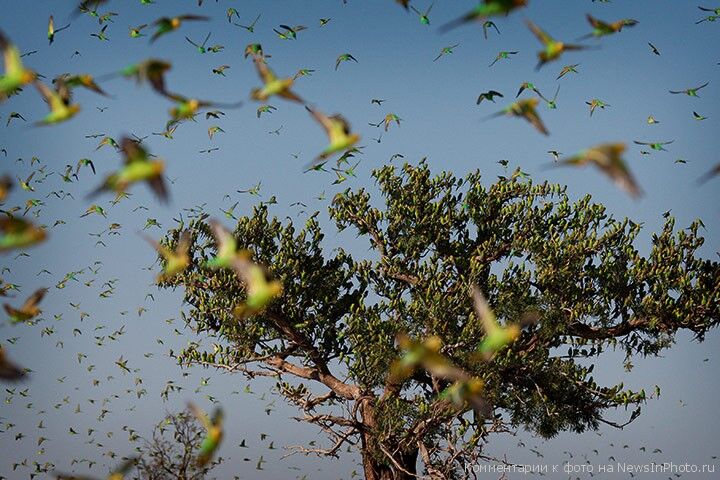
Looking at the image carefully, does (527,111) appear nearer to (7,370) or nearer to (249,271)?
(249,271)

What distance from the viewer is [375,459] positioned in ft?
68.3

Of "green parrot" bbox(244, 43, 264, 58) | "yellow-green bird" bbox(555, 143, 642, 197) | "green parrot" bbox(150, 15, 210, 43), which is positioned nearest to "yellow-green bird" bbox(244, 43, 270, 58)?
"green parrot" bbox(244, 43, 264, 58)

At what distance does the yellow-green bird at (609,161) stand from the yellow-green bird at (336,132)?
78.1 inches

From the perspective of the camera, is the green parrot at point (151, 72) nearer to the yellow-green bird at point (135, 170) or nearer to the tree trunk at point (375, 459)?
the yellow-green bird at point (135, 170)

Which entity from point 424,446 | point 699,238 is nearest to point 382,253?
point 424,446

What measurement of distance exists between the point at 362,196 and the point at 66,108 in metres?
15.0

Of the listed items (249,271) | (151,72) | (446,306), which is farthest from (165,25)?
(446,306)

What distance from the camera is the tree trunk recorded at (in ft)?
67.1

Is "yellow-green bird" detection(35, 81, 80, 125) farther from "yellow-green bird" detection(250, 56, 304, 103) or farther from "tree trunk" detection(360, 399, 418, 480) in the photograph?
"tree trunk" detection(360, 399, 418, 480)

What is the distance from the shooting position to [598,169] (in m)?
6.44

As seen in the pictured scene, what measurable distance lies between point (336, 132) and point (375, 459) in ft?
48.9

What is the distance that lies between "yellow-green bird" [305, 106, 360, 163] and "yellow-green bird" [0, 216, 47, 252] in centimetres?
243

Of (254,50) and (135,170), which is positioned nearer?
(135,170)

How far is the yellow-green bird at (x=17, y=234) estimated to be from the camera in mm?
6740
